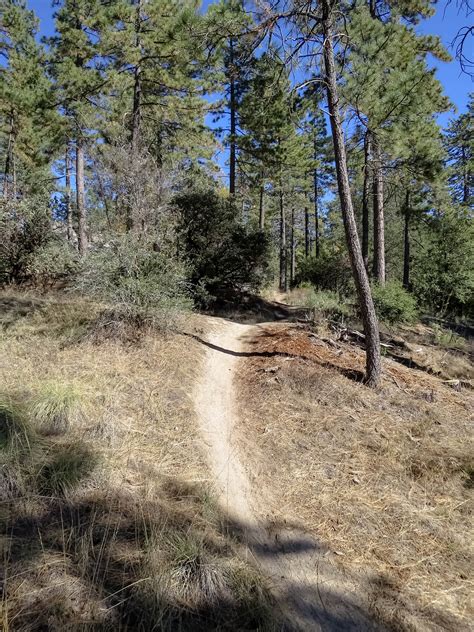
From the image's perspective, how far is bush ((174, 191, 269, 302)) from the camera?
11.2 metres

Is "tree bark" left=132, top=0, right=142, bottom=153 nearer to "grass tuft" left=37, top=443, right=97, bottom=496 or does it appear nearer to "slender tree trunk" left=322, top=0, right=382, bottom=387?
"slender tree trunk" left=322, top=0, right=382, bottom=387

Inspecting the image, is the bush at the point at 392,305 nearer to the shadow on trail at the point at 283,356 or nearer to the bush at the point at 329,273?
the bush at the point at 329,273

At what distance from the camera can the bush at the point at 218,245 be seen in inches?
443

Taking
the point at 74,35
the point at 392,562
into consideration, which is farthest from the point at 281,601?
the point at 74,35

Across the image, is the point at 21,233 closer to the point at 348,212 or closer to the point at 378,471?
the point at 348,212

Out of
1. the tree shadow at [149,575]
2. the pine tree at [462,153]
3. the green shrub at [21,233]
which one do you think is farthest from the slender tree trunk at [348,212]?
the pine tree at [462,153]

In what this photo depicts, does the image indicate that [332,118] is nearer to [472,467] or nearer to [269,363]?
[269,363]

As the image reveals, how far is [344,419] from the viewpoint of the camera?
4750mm

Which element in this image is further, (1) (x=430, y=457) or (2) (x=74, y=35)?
(2) (x=74, y=35)

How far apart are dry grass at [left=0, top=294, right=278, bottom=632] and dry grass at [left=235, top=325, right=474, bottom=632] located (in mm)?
912

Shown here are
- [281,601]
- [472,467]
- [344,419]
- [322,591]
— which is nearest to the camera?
[281,601]

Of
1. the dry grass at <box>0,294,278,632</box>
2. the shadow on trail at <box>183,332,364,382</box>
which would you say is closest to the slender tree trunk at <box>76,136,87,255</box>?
the shadow on trail at <box>183,332,364,382</box>

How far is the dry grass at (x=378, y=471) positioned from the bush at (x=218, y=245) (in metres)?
6.09

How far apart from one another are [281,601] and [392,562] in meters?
1.07
